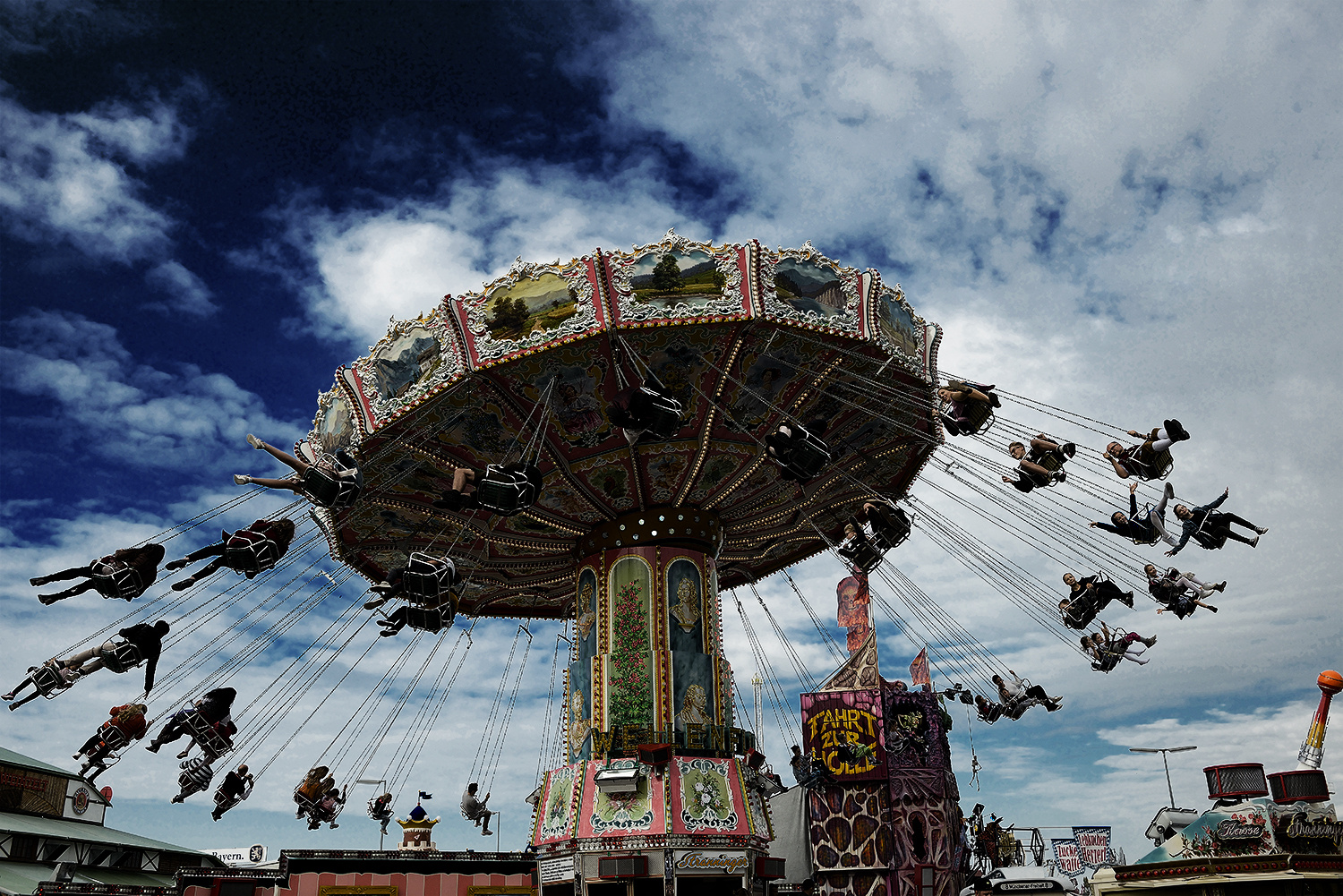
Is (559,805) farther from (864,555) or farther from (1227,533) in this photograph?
(1227,533)

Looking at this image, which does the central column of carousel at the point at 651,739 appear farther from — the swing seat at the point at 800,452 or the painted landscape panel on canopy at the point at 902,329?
the painted landscape panel on canopy at the point at 902,329

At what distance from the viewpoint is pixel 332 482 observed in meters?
12.9

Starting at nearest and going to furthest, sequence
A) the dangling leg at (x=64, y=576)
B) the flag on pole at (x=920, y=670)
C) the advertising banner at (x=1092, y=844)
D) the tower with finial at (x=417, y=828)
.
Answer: the dangling leg at (x=64, y=576)
the tower with finial at (x=417, y=828)
the flag on pole at (x=920, y=670)
the advertising banner at (x=1092, y=844)

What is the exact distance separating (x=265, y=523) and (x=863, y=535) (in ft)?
31.7

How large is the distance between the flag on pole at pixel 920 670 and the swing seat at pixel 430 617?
17.6m

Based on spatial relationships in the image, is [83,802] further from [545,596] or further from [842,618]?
[842,618]

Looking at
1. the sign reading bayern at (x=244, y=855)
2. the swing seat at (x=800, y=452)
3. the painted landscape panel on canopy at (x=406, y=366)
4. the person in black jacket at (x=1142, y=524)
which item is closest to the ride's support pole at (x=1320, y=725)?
the person in black jacket at (x=1142, y=524)

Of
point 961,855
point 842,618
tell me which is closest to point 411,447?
point 842,618

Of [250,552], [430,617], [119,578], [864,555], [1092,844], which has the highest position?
[864,555]

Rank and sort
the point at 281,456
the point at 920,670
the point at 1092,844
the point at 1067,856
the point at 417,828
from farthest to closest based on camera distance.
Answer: the point at 1067,856 < the point at 1092,844 < the point at 920,670 < the point at 417,828 < the point at 281,456

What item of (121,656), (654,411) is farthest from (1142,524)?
(121,656)

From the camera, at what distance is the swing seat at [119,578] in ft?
41.7

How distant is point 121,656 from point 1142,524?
1428cm

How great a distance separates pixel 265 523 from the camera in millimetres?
13430
